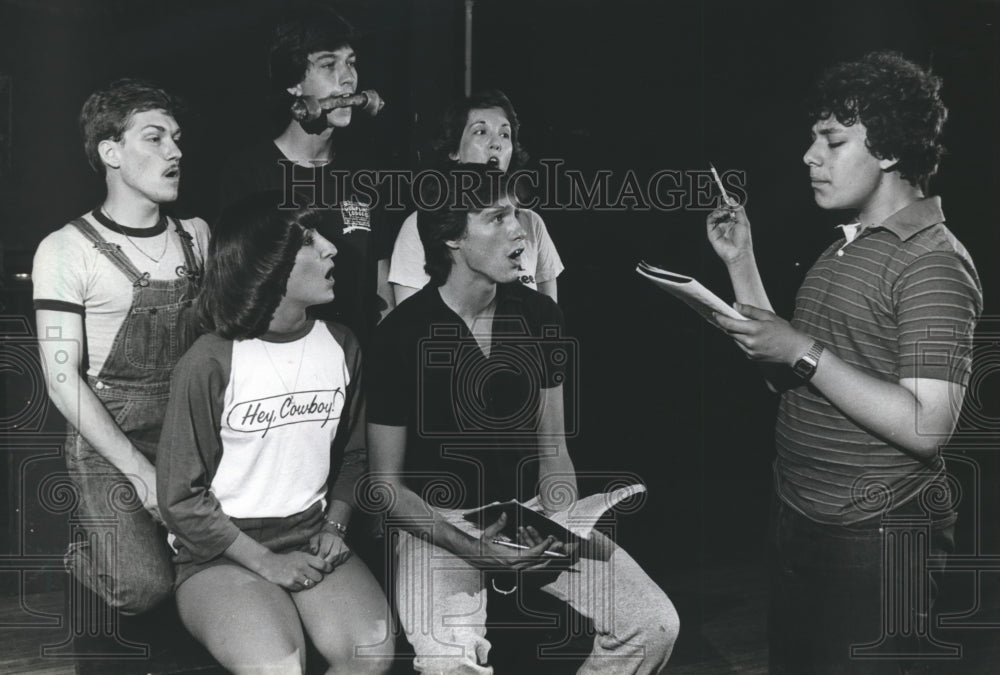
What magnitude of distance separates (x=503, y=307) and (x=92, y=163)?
50.5 inches

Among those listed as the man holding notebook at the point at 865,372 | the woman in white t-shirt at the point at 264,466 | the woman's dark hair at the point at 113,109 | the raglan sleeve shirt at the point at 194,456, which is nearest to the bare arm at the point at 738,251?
the man holding notebook at the point at 865,372

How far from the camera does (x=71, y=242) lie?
2.98m

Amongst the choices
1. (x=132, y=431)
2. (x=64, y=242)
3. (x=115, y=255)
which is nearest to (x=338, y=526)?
(x=132, y=431)

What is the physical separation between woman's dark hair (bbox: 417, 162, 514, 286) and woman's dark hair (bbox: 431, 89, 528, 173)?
0.07 m

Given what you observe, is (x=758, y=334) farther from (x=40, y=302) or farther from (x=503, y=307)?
(x=40, y=302)

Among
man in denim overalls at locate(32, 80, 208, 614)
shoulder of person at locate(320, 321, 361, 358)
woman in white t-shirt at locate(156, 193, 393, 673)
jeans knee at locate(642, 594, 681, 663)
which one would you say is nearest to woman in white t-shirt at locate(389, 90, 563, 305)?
shoulder of person at locate(320, 321, 361, 358)

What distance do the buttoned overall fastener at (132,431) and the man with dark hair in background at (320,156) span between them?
1.17ft

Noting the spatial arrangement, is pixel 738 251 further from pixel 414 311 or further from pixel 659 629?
pixel 659 629

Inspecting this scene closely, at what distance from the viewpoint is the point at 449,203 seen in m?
3.29

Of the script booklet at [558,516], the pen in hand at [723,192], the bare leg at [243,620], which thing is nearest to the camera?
the bare leg at [243,620]

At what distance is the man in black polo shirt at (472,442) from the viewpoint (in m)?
3.16

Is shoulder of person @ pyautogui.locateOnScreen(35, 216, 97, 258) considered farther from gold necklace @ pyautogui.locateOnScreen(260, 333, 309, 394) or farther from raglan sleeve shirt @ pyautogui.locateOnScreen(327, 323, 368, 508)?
raglan sleeve shirt @ pyautogui.locateOnScreen(327, 323, 368, 508)

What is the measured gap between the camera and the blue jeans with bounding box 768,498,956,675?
10.3 ft

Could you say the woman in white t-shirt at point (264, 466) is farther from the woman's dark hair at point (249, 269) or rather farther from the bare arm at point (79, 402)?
the bare arm at point (79, 402)
